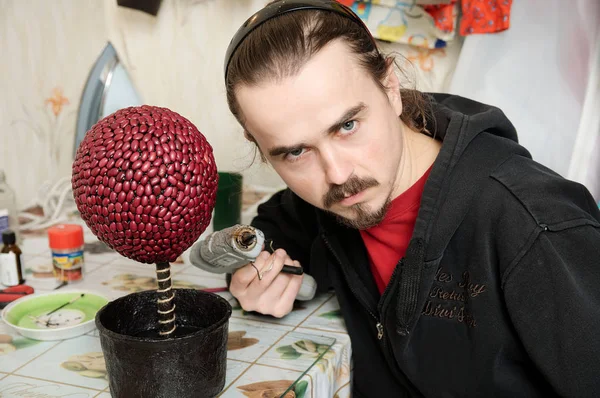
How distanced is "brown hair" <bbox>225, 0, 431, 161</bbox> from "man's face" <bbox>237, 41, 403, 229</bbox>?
15mm

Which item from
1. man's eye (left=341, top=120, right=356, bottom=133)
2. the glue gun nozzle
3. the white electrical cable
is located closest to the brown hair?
man's eye (left=341, top=120, right=356, bottom=133)

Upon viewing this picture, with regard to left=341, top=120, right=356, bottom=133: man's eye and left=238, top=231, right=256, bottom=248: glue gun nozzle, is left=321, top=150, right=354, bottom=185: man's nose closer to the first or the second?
left=341, top=120, right=356, bottom=133: man's eye

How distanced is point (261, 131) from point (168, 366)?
0.40 meters

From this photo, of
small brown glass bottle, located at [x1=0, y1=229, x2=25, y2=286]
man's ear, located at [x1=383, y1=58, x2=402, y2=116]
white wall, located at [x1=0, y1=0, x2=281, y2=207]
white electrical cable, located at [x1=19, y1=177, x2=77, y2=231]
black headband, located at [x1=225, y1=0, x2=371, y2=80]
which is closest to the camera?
black headband, located at [x1=225, y1=0, x2=371, y2=80]

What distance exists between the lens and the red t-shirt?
1094mm

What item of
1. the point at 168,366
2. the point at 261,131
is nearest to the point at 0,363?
the point at 168,366

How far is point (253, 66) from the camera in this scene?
93 cm

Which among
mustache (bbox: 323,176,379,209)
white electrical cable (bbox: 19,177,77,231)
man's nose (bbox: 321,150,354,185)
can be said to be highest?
man's nose (bbox: 321,150,354,185)

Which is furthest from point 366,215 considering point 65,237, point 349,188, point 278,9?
point 65,237

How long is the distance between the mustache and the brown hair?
0.18m

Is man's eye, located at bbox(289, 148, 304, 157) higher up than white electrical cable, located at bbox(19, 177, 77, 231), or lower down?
higher up

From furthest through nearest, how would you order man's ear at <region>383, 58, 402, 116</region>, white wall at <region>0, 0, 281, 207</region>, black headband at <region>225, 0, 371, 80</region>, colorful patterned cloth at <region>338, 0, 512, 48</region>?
white wall at <region>0, 0, 281, 207</region>, colorful patterned cloth at <region>338, 0, 512, 48</region>, man's ear at <region>383, 58, 402, 116</region>, black headband at <region>225, 0, 371, 80</region>

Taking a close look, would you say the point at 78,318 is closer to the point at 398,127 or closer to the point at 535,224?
the point at 398,127

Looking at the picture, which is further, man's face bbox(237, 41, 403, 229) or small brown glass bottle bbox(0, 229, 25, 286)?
small brown glass bottle bbox(0, 229, 25, 286)
